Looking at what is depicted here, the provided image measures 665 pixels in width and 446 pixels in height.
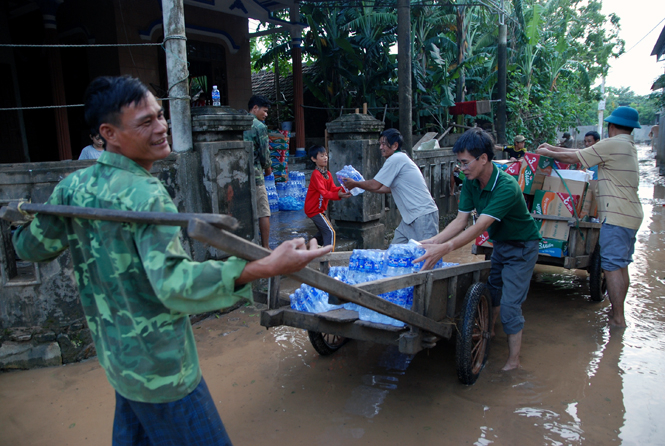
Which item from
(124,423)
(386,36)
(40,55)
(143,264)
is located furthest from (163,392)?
(386,36)

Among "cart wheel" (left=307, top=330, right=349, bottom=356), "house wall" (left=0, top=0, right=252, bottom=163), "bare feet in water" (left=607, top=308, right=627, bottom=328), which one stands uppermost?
"house wall" (left=0, top=0, right=252, bottom=163)

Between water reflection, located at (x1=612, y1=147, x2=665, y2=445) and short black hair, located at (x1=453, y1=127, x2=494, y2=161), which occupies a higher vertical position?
short black hair, located at (x1=453, y1=127, x2=494, y2=161)

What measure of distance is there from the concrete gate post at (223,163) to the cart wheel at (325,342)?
171cm

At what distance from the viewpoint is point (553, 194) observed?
4812mm

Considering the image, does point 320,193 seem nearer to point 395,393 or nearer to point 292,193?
point 395,393

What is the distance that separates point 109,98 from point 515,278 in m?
3.14

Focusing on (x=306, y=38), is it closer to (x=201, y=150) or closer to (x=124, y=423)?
(x=201, y=150)

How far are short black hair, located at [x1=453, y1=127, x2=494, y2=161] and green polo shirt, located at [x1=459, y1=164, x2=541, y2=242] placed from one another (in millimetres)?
156

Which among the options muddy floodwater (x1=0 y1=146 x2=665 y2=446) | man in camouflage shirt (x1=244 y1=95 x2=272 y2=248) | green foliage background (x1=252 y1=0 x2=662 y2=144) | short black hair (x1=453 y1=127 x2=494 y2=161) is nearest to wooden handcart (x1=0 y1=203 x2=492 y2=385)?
muddy floodwater (x1=0 y1=146 x2=665 y2=446)

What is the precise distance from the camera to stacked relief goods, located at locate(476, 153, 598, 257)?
15.4ft

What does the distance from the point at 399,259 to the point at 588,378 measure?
5.84 ft

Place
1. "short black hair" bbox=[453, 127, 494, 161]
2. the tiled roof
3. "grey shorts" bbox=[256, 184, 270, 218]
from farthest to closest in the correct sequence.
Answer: the tiled roof → "grey shorts" bbox=[256, 184, 270, 218] → "short black hair" bbox=[453, 127, 494, 161]

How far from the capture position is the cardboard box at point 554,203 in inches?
187

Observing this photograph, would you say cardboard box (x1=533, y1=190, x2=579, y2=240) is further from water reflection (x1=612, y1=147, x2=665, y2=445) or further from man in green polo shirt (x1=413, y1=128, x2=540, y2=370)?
man in green polo shirt (x1=413, y1=128, x2=540, y2=370)
